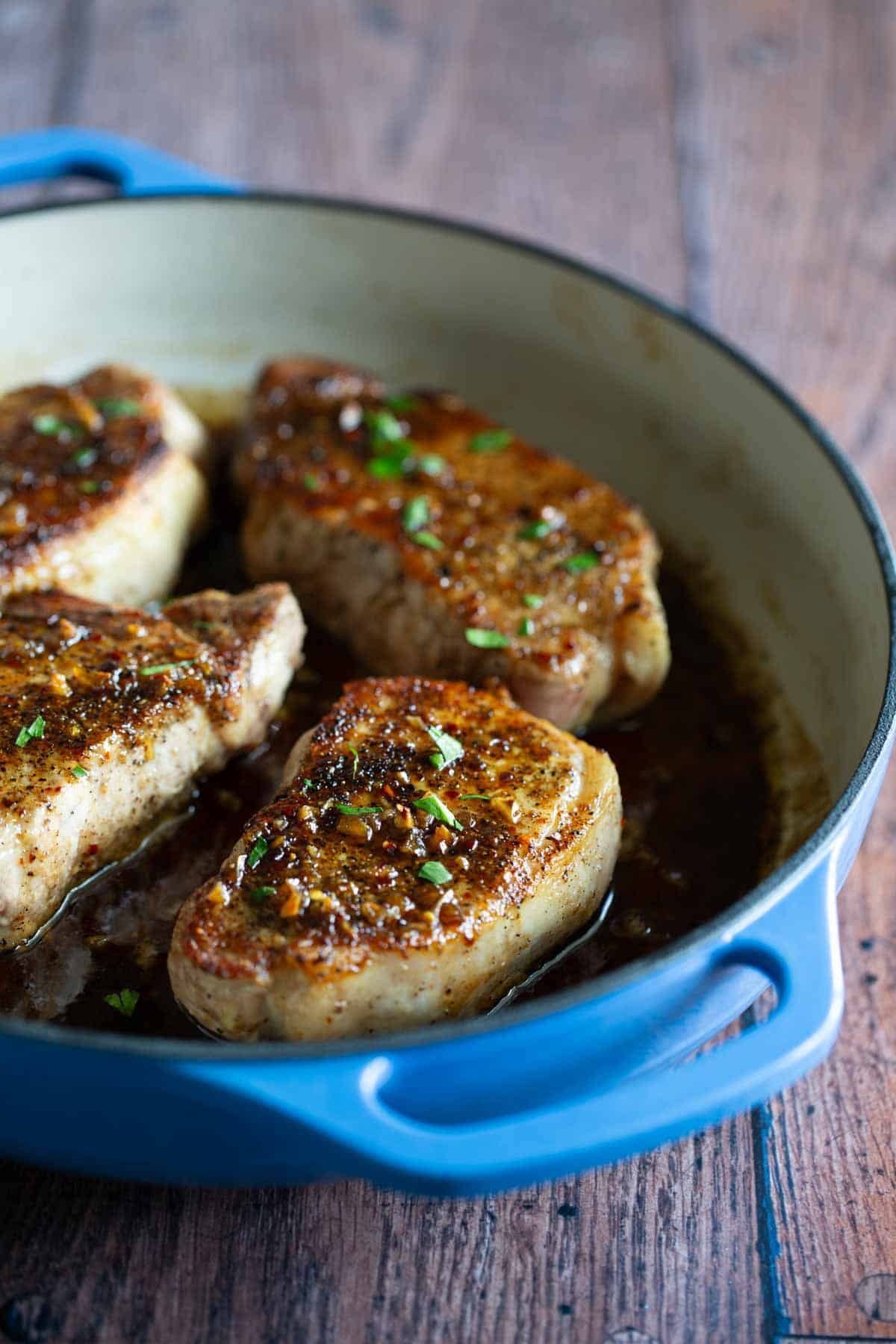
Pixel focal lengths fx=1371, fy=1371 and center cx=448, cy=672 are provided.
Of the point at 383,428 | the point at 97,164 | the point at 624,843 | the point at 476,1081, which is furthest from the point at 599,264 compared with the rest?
the point at 476,1081

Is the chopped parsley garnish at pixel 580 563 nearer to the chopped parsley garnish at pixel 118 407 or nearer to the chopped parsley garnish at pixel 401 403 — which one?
the chopped parsley garnish at pixel 401 403

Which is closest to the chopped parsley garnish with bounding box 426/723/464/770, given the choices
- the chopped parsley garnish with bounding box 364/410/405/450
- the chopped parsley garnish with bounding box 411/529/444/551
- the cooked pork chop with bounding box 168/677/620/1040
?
the cooked pork chop with bounding box 168/677/620/1040

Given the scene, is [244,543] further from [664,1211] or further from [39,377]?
[664,1211]

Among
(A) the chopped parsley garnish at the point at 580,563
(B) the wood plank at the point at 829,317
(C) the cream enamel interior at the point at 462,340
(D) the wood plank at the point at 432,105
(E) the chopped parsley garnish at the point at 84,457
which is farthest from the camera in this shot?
(D) the wood plank at the point at 432,105

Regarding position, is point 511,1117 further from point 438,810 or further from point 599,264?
point 599,264

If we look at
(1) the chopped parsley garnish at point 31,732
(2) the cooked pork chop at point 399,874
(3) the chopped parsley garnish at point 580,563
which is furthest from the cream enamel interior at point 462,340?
(1) the chopped parsley garnish at point 31,732

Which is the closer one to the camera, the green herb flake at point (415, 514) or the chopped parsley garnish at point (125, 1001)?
the chopped parsley garnish at point (125, 1001)
